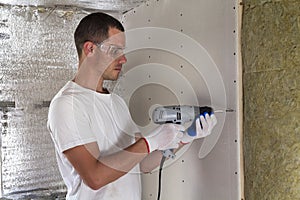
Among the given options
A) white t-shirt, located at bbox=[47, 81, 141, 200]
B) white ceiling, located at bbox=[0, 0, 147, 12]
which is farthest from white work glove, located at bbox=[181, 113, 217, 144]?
white ceiling, located at bbox=[0, 0, 147, 12]

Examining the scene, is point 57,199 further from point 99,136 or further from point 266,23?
point 266,23

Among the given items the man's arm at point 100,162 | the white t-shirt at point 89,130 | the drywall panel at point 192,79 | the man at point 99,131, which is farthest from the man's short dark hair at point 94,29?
the man's arm at point 100,162

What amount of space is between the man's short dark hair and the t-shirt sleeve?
0.28 meters

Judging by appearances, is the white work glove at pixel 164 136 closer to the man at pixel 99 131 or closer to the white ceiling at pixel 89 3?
the man at pixel 99 131

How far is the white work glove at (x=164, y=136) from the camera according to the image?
1.59 metres

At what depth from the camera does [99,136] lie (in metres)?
1.69

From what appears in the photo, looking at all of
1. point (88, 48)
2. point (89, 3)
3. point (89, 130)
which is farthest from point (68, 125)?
point (89, 3)

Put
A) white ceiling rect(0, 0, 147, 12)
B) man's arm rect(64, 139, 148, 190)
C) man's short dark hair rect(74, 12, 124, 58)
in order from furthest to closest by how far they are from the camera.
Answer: white ceiling rect(0, 0, 147, 12) → man's short dark hair rect(74, 12, 124, 58) → man's arm rect(64, 139, 148, 190)

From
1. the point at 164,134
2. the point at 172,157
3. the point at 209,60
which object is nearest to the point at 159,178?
the point at 172,157

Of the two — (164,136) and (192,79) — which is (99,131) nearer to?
(164,136)

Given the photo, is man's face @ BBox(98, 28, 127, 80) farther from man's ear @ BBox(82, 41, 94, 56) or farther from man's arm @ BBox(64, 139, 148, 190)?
man's arm @ BBox(64, 139, 148, 190)

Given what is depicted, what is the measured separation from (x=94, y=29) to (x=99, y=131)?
0.42m

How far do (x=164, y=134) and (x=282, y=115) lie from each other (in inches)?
18.0

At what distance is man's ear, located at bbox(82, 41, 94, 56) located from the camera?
1.70m
